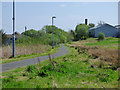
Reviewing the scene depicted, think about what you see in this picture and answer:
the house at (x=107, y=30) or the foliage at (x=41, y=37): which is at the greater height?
the house at (x=107, y=30)

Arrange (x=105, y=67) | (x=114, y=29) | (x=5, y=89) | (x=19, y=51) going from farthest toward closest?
(x=114, y=29) → (x=19, y=51) → (x=105, y=67) → (x=5, y=89)

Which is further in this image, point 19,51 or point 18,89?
point 19,51

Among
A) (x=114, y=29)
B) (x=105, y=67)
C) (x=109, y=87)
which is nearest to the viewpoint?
(x=109, y=87)

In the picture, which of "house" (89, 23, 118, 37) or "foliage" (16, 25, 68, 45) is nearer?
"foliage" (16, 25, 68, 45)

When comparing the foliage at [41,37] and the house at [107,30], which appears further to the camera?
the house at [107,30]

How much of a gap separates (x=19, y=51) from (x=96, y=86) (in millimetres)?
16633

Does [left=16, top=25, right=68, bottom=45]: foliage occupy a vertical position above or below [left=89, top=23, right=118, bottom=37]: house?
below

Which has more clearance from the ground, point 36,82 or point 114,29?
point 114,29

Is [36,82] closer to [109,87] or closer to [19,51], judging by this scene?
[109,87]

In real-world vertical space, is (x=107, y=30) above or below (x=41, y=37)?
above

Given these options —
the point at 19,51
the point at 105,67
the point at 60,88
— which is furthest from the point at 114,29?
the point at 60,88

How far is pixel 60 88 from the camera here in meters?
6.85

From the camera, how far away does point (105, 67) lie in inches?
482

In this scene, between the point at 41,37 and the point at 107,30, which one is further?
the point at 107,30
